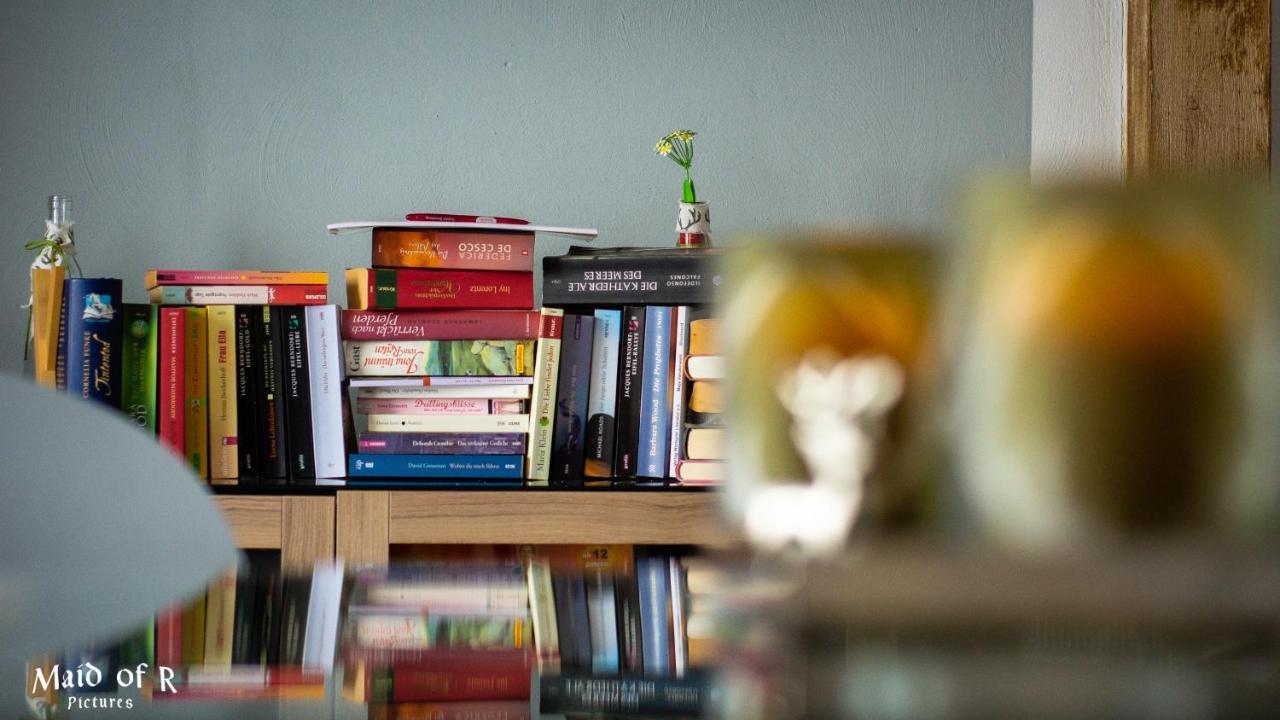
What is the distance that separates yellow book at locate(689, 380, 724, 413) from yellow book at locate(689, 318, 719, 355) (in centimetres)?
5

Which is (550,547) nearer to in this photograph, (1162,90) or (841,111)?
(841,111)

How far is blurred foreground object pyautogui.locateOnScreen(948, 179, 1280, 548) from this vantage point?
0.83 feet

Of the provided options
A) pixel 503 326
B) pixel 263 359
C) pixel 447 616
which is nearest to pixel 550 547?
pixel 503 326

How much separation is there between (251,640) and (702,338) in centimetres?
147

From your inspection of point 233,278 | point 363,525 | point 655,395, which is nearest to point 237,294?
point 233,278

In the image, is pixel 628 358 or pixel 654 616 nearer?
pixel 654 616

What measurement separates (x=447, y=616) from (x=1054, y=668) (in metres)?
0.28

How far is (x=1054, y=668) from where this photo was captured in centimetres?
26

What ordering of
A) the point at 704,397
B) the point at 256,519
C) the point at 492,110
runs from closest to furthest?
the point at 256,519
the point at 704,397
the point at 492,110

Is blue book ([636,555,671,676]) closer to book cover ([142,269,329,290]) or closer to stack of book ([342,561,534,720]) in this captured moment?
stack of book ([342,561,534,720])

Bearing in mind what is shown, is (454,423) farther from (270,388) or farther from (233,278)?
(233,278)

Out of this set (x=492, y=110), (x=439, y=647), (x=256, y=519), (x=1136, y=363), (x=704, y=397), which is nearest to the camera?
(x=1136, y=363)

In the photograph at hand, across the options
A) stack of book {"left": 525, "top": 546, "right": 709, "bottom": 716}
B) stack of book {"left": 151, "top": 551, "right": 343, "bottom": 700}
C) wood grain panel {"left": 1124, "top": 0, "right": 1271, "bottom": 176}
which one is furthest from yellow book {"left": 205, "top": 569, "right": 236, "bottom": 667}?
wood grain panel {"left": 1124, "top": 0, "right": 1271, "bottom": 176}

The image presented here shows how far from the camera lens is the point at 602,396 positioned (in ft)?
6.24
